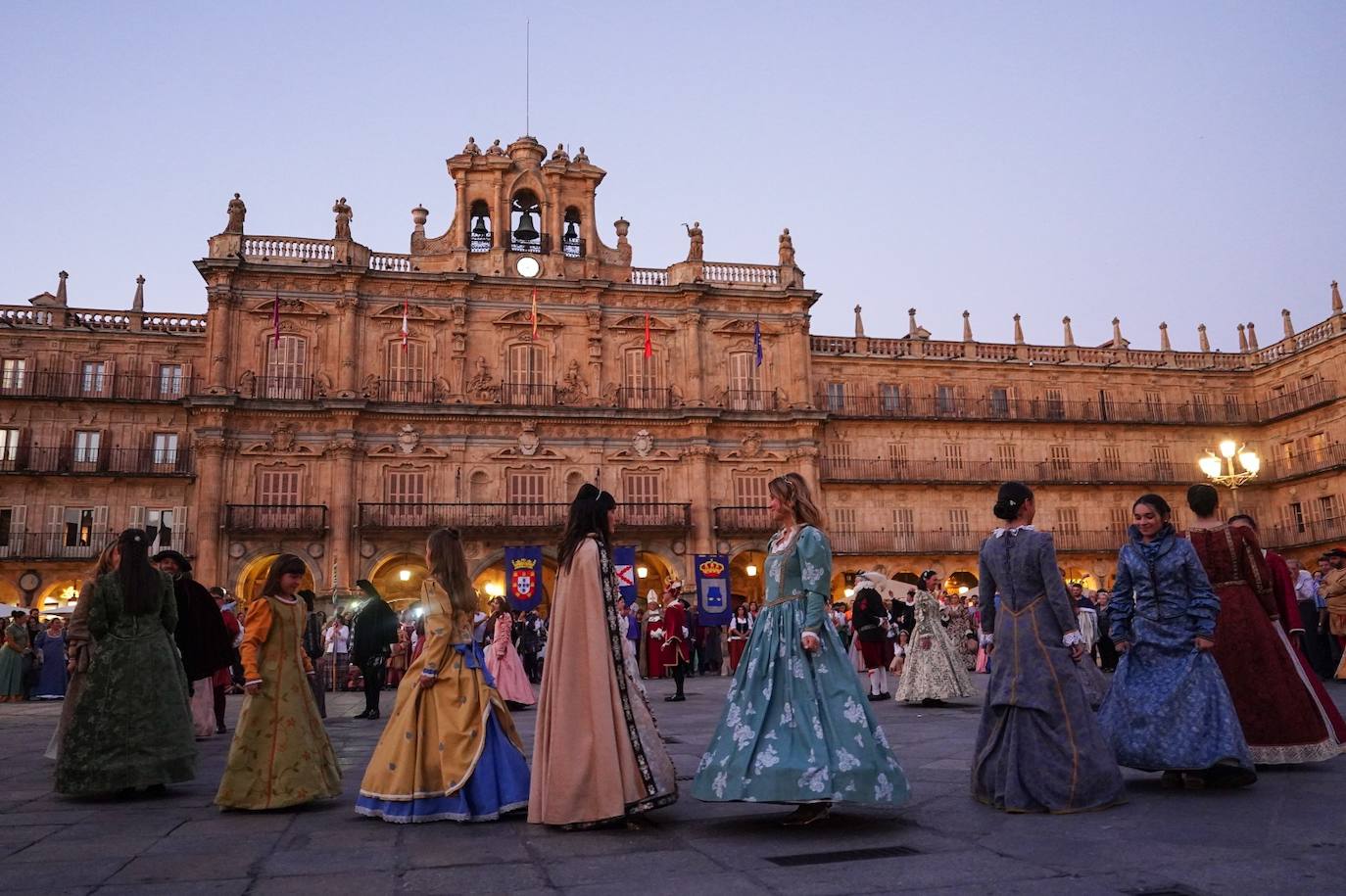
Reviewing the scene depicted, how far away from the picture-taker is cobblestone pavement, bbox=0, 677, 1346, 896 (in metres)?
3.93

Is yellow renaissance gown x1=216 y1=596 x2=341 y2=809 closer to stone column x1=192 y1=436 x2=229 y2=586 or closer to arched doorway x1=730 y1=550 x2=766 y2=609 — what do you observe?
stone column x1=192 y1=436 x2=229 y2=586

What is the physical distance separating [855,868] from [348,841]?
7.90 feet

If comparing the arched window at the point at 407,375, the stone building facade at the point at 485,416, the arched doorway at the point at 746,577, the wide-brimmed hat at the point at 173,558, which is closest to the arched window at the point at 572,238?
the stone building facade at the point at 485,416

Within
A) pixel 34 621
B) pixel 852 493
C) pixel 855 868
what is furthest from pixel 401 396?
pixel 855 868

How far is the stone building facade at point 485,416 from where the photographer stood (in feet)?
96.4

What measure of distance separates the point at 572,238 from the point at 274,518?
40.7 ft

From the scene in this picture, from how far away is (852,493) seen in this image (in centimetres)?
3419

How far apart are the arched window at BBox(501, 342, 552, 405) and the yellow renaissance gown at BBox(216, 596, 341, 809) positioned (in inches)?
981

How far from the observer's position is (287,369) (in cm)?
3003

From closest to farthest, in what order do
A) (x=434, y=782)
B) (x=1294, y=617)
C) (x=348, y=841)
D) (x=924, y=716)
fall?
(x=348, y=841), (x=434, y=782), (x=1294, y=617), (x=924, y=716)

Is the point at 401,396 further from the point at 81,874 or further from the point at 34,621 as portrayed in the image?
the point at 81,874

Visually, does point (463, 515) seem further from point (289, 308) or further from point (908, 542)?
point (908, 542)

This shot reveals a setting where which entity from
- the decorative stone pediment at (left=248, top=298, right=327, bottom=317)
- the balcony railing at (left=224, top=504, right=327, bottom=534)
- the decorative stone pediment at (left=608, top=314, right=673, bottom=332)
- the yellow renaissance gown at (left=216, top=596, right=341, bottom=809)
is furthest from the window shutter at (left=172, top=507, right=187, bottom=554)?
the yellow renaissance gown at (left=216, top=596, right=341, bottom=809)

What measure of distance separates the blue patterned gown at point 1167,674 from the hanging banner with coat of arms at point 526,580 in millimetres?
18095
